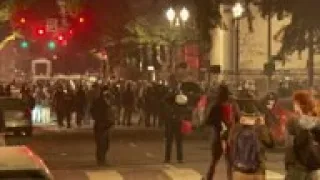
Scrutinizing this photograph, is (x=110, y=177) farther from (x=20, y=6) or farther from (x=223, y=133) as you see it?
(x=20, y=6)

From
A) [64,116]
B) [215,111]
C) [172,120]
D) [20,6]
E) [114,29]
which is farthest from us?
[114,29]

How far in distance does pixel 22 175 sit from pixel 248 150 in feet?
16.8

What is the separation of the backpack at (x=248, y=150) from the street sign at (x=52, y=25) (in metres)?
22.0

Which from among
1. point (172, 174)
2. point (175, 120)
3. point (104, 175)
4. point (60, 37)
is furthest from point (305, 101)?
point (60, 37)

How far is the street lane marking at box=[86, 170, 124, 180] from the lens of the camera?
55.7ft

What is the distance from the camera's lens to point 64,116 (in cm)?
3709

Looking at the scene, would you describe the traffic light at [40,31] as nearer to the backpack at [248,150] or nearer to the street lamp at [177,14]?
the street lamp at [177,14]

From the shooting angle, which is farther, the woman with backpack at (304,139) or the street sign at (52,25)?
the street sign at (52,25)

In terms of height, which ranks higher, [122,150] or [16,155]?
[16,155]

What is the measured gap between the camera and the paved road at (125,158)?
17.5 meters

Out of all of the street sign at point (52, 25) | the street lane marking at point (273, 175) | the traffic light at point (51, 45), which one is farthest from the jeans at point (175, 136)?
the traffic light at point (51, 45)

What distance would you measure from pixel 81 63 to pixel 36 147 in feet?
199

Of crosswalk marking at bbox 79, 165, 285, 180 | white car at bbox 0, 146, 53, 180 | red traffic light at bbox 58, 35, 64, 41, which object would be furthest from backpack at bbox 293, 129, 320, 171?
red traffic light at bbox 58, 35, 64, 41

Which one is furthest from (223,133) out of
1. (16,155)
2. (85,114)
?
(85,114)
